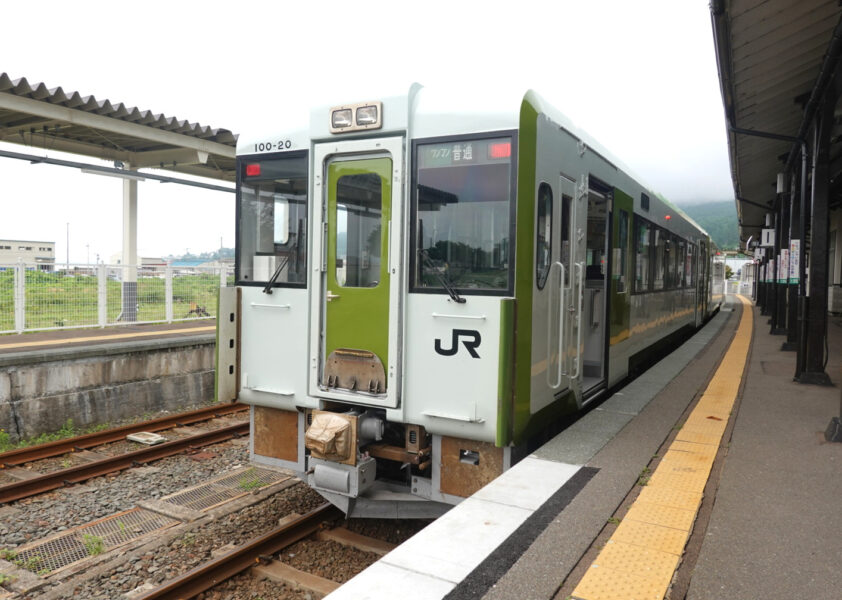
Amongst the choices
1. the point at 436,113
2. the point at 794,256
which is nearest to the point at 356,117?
the point at 436,113

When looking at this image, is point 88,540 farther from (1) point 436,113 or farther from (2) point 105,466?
(1) point 436,113

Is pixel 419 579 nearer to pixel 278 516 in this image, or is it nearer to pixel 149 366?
pixel 278 516

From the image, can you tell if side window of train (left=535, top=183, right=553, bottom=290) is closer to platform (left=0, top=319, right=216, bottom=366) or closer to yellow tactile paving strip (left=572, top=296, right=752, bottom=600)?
yellow tactile paving strip (left=572, top=296, right=752, bottom=600)

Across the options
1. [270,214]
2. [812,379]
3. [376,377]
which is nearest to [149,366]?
[270,214]

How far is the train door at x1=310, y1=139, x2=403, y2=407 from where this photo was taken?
4496 millimetres

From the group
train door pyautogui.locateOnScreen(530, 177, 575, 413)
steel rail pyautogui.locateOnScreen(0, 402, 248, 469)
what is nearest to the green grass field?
steel rail pyautogui.locateOnScreen(0, 402, 248, 469)

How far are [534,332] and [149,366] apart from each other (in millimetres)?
7387

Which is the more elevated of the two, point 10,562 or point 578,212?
point 578,212

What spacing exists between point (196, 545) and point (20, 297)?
7.51 meters

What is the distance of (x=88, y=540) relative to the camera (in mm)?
5016

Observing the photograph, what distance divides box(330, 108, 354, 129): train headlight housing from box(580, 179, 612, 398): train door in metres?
2.79

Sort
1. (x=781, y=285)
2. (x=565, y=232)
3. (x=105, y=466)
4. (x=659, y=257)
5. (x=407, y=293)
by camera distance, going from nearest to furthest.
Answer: (x=407, y=293)
(x=565, y=232)
(x=105, y=466)
(x=659, y=257)
(x=781, y=285)

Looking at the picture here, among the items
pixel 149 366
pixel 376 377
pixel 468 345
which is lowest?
pixel 149 366

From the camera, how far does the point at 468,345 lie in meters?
4.23
